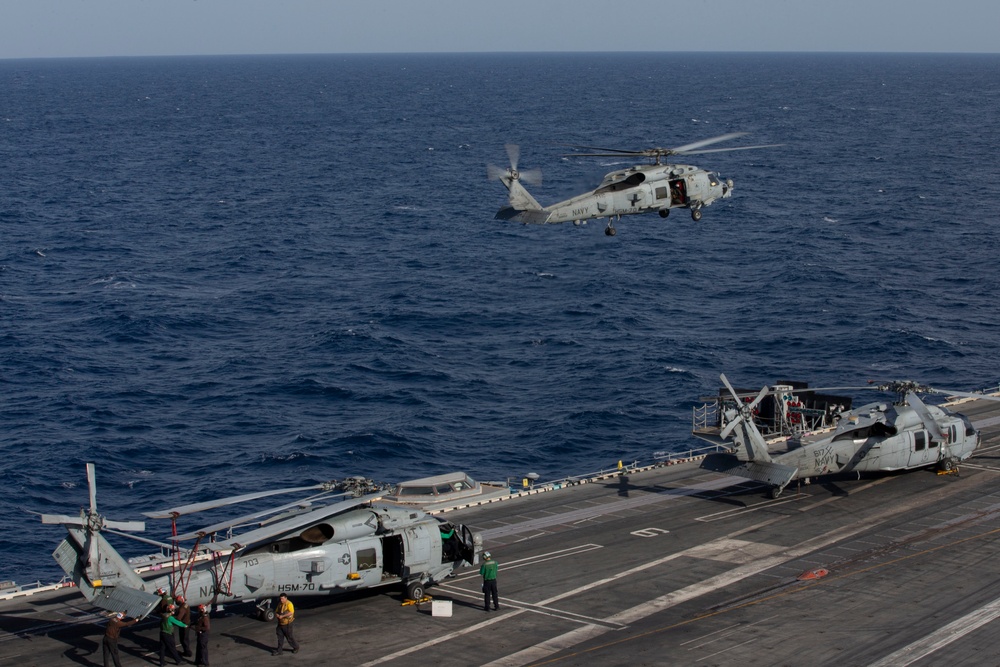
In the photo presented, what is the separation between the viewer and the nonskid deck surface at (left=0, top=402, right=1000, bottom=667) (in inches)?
1336

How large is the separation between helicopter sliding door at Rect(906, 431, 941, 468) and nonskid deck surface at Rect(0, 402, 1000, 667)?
112 centimetres

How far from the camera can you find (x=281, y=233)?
131625 millimetres

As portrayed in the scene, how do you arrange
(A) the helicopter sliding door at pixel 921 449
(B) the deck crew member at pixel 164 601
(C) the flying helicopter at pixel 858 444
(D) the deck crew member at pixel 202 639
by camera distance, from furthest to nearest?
(A) the helicopter sliding door at pixel 921 449 → (C) the flying helicopter at pixel 858 444 → (D) the deck crew member at pixel 202 639 → (B) the deck crew member at pixel 164 601

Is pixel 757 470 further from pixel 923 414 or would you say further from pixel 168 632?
pixel 168 632

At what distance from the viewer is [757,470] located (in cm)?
4753

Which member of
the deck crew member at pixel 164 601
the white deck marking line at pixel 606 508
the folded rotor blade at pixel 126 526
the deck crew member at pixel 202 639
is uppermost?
the folded rotor blade at pixel 126 526

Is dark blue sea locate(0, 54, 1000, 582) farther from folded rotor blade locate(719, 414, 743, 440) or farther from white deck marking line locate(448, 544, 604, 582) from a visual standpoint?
white deck marking line locate(448, 544, 604, 582)

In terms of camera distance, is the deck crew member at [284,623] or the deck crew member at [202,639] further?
the deck crew member at [284,623]

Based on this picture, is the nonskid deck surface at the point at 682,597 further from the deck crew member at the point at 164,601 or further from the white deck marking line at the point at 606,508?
the deck crew member at the point at 164,601

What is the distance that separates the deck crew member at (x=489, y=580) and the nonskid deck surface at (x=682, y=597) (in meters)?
0.47

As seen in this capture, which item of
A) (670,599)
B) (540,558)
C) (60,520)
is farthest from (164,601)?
(670,599)

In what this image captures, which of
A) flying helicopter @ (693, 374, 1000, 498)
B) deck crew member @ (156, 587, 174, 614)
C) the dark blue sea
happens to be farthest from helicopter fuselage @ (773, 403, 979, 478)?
deck crew member @ (156, 587, 174, 614)

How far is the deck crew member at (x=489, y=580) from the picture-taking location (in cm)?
3653

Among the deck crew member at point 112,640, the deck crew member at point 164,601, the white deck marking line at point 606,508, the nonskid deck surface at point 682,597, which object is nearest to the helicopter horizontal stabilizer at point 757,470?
the nonskid deck surface at point 682,597
